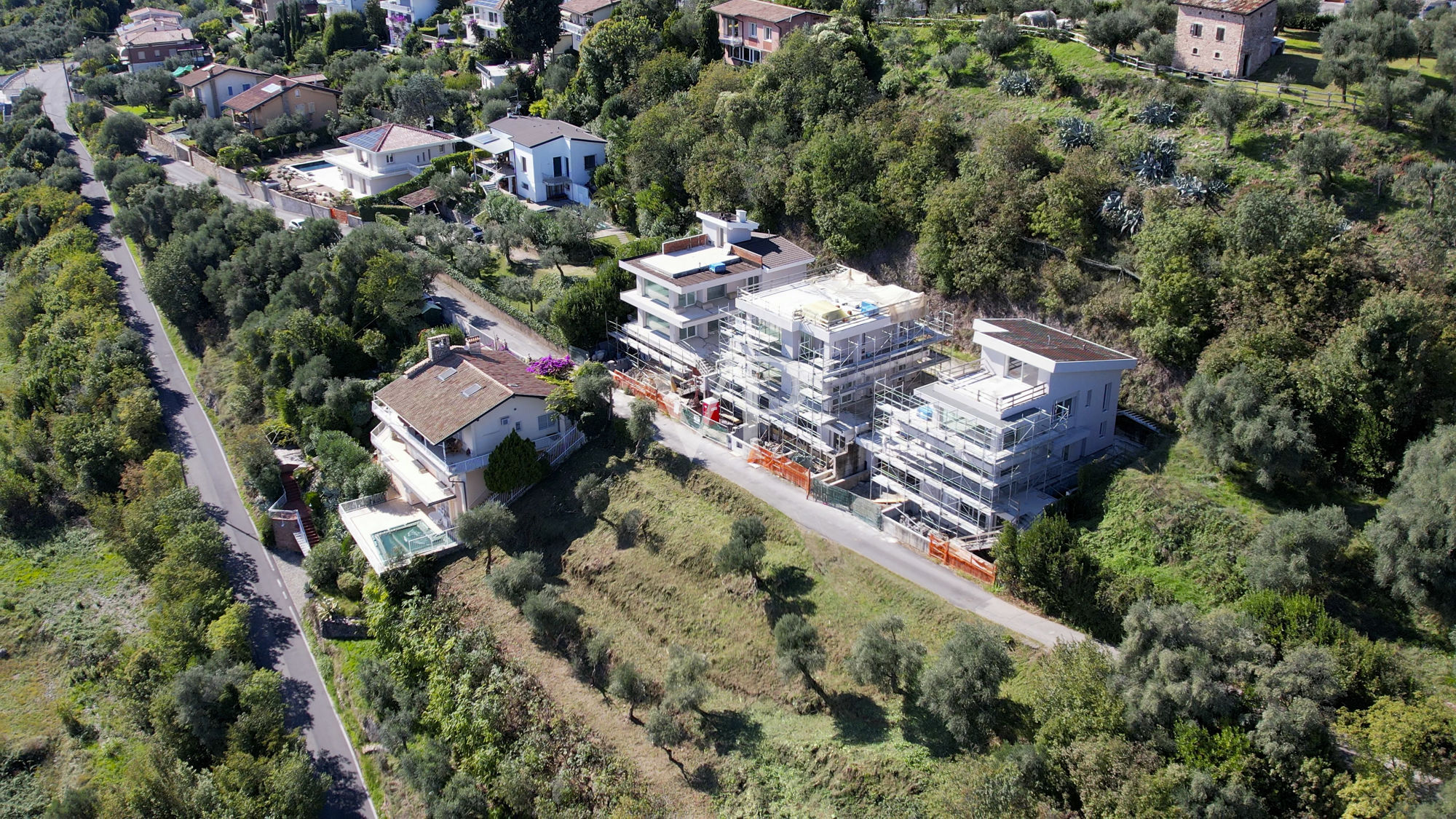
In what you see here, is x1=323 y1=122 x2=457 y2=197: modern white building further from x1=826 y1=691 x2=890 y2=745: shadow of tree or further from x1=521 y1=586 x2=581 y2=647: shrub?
x1=826 y1=691 x2=890 y2=745: shadow of tree

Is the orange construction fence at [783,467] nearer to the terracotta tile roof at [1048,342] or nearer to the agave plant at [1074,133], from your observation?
the terracotta tile roof at [1048,342]

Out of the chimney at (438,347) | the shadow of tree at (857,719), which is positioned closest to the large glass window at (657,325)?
the chimney at (438,347)

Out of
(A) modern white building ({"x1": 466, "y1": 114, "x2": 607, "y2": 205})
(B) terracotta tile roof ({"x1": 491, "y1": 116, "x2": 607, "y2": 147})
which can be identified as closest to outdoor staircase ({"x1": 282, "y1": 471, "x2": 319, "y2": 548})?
(A) modern white building ({"x1": 466, "y1": 114, "x2": 607, "y2": 205})

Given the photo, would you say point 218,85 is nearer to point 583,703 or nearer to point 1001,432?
point 583,703

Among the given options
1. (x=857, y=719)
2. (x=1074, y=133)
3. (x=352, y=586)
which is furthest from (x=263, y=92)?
(x=857, y=719)

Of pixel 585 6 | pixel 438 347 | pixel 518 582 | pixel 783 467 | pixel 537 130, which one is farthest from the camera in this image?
pixel 585 6

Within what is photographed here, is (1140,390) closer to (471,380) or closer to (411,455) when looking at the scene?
(471,380)
